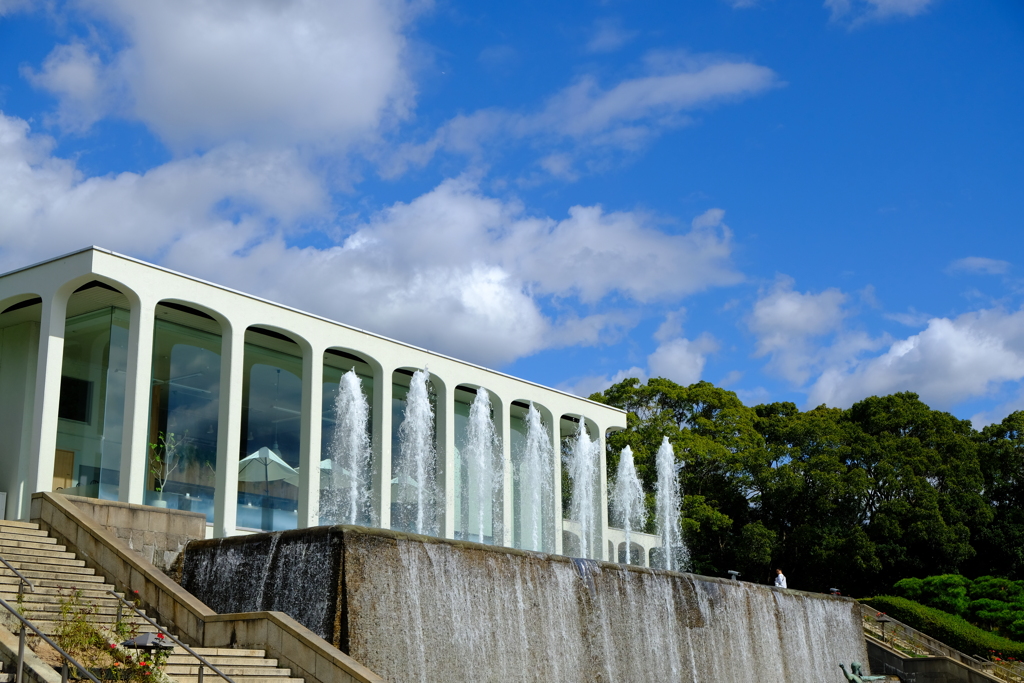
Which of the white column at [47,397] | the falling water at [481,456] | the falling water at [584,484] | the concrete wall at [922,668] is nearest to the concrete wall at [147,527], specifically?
the white column at [47,397]

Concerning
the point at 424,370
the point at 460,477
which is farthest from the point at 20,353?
the point at 460,477

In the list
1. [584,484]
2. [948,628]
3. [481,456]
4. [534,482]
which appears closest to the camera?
[481,456]

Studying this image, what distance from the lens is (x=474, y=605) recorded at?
15953 millimetres

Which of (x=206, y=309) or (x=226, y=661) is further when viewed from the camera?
(x=206, y=309)

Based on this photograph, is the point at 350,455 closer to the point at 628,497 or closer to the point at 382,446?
the point at 382,446

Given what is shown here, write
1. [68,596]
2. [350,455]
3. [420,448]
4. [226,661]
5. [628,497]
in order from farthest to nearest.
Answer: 1. [628,497]
2. [420,448]
3. [350,455]
4. [68,596]
5. [226,661]

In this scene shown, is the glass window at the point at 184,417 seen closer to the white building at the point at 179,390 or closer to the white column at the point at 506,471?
the white building at the point at 179,390

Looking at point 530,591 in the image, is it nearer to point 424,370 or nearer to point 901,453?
point 424,370

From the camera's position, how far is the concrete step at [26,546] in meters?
15.2

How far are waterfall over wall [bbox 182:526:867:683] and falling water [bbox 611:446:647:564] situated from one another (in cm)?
1751

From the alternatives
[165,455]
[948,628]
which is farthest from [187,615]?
[948,628]

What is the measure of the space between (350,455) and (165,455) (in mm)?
5585

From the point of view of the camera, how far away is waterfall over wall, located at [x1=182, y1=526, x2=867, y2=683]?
1420cm

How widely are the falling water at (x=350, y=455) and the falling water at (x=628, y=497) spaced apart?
14769mm
